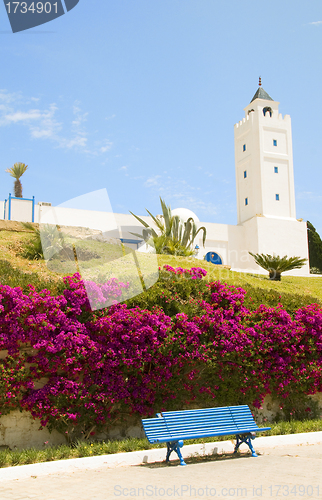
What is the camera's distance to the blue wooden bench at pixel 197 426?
604 cm

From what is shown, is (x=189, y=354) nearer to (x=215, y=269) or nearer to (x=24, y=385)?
(x=24, y=385)

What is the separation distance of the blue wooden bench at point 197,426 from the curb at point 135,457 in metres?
0.29

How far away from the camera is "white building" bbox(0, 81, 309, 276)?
33188 millimetres

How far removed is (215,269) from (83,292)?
295 inches

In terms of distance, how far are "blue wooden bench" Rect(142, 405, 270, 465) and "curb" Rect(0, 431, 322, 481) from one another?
0.94 ft

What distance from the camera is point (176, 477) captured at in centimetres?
532

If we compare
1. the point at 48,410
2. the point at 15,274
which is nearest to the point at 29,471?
the point at 48,410

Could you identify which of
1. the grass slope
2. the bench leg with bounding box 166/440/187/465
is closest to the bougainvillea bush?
the grass slope

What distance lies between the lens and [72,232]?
14109 mm

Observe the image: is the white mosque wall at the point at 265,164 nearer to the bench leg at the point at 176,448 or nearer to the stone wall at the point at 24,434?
the stone wall at the point at 24,434

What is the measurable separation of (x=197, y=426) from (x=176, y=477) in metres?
1.14

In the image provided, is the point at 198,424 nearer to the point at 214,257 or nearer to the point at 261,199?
the point at 214,257

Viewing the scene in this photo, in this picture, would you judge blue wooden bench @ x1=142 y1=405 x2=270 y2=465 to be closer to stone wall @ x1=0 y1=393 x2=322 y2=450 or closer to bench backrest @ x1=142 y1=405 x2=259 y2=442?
bench backrest @ x1=142 y1=405 x2=259 y2=442

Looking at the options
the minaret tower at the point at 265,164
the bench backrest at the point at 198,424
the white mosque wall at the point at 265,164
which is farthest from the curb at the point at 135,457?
the white mosque wall at the point at 265,164
